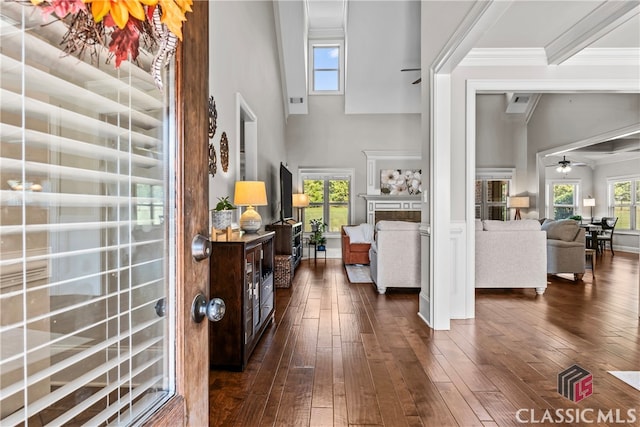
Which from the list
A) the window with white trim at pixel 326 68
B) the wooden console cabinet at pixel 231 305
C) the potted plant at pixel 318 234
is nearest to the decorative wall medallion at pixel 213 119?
the wooden console cabinet at pixel 231 305

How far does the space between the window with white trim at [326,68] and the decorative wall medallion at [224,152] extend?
5489 millimetres

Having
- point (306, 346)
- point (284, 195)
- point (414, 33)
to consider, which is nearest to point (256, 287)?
point (306, 346)

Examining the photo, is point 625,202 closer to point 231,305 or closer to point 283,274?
point 283,274

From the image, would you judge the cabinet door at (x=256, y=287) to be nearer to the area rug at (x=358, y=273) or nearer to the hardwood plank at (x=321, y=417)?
the hardwood plank at (x=321, y=417)

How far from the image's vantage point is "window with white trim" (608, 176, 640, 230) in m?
9.02

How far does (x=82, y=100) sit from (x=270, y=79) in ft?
19.2

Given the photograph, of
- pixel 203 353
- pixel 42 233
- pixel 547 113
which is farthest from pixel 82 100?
pixel 547 113

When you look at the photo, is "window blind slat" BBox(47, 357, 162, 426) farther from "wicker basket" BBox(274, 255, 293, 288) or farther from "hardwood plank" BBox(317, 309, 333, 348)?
"wicker basket" BBox(274, 255, 293, 288)

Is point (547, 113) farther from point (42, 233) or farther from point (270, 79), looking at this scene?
point (42, 233)

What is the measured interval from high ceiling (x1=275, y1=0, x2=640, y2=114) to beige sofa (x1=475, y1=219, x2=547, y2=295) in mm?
2035

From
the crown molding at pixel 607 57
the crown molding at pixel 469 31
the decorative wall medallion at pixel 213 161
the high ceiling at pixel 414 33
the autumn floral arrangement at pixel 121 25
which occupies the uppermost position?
the high ceiling at pixel 414 33

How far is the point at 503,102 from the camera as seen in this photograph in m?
8.40

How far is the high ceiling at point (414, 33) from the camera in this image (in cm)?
272

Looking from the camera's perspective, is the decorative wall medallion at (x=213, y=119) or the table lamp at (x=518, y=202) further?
the table lamp at (x=518, y=202)
